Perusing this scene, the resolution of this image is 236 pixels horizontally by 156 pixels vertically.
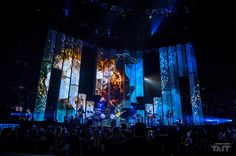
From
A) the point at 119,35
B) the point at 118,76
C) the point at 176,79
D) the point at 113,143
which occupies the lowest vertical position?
the point at 113,143

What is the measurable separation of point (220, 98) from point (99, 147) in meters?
11.3

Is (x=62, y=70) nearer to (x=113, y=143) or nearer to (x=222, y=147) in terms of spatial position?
(x=113, y=143)

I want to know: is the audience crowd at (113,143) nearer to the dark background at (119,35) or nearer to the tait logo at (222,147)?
the tait logo at (222,147)

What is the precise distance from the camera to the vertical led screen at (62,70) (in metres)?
12.1

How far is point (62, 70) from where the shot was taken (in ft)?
45.7

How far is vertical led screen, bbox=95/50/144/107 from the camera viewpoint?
16.7m

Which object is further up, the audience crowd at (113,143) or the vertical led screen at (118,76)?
the vertical led screen at (118,76)

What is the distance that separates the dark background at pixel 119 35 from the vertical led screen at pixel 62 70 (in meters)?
0.86

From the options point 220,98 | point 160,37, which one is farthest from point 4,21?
point 220,98

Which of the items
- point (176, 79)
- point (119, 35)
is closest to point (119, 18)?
point (119, 35)

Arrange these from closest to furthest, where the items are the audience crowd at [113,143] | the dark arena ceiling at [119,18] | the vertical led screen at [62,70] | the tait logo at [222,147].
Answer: the audience crowd at [113,143] → the tait logo at [222,147] → the dark arena ceiling at [119,18] → the vertical led screen at [62,70]

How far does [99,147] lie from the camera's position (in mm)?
4367

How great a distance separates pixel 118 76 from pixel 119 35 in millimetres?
3790

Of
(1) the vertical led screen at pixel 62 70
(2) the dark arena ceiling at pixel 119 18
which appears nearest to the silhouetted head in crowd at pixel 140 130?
(2) the dark arena ceiling at pixel 119 18
